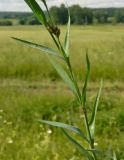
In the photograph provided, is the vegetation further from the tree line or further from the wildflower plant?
the tree line

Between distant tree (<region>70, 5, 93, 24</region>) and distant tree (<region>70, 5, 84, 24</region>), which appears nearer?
distant tree (<region>70, 5, 84, 24</region>)

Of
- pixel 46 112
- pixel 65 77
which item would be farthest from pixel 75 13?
pixel 65 77

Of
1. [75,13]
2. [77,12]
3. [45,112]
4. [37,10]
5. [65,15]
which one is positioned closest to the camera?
[37,10]

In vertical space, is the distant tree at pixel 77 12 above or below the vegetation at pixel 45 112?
above

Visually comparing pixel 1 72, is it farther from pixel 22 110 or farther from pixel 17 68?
pixel 22 110

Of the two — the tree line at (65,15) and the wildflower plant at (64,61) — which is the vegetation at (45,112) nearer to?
the wildflower plant at (64,61)

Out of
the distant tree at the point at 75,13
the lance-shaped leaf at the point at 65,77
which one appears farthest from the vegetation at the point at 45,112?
the distant tree at the point at 75,13

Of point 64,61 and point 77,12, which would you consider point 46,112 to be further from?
point 64,61

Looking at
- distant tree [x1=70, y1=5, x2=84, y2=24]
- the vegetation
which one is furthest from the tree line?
the vegetation
